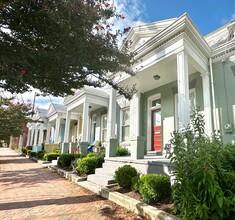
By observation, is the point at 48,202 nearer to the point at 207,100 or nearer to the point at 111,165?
the point at 111,165

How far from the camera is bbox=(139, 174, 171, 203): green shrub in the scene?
161 inches

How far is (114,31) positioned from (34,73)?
1.97m

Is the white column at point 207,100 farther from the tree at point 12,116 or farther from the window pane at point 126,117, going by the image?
the tree at point 12,116

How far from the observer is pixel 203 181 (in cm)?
261

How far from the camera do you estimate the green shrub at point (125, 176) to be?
5090 millimetres

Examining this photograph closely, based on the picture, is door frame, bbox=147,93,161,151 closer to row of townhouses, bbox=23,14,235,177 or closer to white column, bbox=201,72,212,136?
row of townhouses, bbox=23,14,235,177

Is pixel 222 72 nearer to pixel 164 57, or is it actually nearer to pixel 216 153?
pixel 164 57

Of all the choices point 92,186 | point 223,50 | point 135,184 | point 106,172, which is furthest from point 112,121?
point 223,50

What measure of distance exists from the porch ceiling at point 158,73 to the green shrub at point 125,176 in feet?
12.7

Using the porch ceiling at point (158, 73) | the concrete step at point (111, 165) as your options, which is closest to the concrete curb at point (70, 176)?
the concrete step at point (111, 165)

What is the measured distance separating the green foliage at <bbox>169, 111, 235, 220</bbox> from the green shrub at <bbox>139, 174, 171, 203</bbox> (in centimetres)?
95

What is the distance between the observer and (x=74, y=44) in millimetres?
Result: 3729

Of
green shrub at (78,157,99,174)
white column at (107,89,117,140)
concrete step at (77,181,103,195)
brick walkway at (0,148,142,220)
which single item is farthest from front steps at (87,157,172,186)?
white column at (107,89,117,140)

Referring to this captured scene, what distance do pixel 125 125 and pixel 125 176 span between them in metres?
6.36
